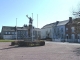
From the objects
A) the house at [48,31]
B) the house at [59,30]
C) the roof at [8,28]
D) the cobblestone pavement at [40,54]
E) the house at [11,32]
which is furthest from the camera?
the roof at [8,28]

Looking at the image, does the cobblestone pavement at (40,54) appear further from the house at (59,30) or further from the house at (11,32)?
the house at (11,32)

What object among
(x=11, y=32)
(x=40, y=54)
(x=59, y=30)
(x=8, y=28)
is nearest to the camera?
(x=40, y=54)

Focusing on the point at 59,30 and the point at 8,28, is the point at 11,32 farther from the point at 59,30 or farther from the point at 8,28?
the point at 59,30

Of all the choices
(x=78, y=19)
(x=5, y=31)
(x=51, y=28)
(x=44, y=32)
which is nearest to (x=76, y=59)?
(x=78, y=19)

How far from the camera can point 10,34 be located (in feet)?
308

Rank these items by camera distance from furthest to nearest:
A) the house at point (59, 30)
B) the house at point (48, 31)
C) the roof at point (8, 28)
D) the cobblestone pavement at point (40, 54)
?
the roof at point (8, 28)
the house at point (48, 31)
the house at point (59, 30)
the cobblestone pavement at point (40, 54)

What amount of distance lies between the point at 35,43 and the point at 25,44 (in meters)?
2.14

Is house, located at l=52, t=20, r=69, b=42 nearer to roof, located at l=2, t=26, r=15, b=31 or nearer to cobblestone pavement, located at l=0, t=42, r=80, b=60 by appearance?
roof, located at l=2, t=26, r=15, b=31

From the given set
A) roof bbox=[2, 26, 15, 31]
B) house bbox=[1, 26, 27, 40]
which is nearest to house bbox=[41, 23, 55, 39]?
house bbox=[1, 26, 27, 40]

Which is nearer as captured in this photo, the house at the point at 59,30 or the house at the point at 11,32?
the house at the point at 59,30

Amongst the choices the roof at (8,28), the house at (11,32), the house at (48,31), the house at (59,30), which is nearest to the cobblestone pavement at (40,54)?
the house at (59,30)

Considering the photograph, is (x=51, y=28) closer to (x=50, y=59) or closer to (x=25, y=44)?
(x=25, y=44)

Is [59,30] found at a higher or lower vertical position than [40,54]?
higher

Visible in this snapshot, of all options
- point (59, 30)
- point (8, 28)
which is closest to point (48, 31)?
point (59, 30)
